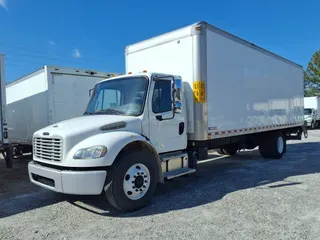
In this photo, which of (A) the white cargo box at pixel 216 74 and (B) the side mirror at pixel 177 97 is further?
(A) the white cargo box at pixel 216 74

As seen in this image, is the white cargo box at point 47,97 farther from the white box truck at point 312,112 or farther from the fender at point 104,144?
the white box truck at point 312,112

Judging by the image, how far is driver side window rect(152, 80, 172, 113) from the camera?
216 inches

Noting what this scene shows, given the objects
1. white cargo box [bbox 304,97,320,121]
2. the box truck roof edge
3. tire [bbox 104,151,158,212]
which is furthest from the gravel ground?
white cargo box [bbox 304,97,320,121]

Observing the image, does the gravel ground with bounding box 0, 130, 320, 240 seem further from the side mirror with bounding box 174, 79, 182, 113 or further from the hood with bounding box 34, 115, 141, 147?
the side mirror with bounding box 174, 79, 182, 113

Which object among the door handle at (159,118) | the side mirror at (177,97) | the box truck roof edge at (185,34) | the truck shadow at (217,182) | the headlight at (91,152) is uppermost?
the box truck roof edge at (185,34)

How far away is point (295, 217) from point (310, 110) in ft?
86.6

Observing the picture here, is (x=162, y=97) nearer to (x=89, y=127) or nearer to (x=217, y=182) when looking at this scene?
(x=89, y=127)

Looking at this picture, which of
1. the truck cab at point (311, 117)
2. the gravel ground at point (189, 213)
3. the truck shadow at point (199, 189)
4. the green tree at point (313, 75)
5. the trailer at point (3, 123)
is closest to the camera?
the gravel ground at point (189, 213)

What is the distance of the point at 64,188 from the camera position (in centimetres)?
439

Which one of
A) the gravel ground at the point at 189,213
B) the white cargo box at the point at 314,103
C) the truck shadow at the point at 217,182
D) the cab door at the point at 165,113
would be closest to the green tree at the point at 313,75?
the white cargo box at the point at 314,103

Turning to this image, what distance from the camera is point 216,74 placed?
657 centimetres

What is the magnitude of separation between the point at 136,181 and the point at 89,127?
4.14 ft

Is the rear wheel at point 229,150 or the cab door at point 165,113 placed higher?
the cab door at point 165,113

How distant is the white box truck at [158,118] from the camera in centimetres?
450
